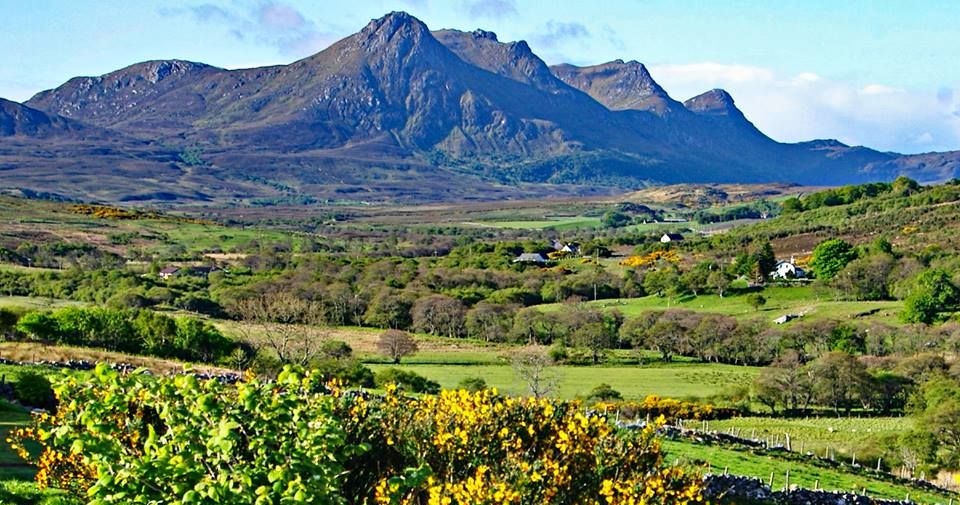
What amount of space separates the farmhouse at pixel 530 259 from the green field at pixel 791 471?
92.1 metres

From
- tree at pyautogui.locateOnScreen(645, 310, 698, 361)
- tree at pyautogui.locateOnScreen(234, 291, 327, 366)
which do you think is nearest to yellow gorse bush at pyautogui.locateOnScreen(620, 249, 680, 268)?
tree at pyautogui.locateOnScreen(645, 310, 698, 361)

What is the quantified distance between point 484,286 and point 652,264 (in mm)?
25506

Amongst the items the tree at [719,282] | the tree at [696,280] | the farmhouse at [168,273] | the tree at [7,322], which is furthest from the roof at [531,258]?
the tree at [7,322]

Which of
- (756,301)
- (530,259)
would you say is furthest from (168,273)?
(756,301)

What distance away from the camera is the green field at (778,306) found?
74.6 metres

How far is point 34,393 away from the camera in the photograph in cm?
2388

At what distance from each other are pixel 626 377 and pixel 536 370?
811cm

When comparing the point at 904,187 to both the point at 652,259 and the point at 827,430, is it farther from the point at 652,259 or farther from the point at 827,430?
the point at 827,430

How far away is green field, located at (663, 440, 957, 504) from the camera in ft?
78.5

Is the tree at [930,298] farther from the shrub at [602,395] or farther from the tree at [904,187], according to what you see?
the tree at [904,187]

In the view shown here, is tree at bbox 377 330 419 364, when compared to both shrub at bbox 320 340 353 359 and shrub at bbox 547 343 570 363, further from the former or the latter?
shrub at bbox 547 343 570 363

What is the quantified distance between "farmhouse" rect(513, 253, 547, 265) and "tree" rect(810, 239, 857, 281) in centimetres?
3455

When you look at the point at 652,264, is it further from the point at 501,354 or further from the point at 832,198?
the point at 832,198

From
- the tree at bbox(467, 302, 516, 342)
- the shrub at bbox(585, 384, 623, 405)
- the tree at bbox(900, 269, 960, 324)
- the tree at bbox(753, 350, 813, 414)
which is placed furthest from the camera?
the tree at bbox(467, 302, 516, 342)
